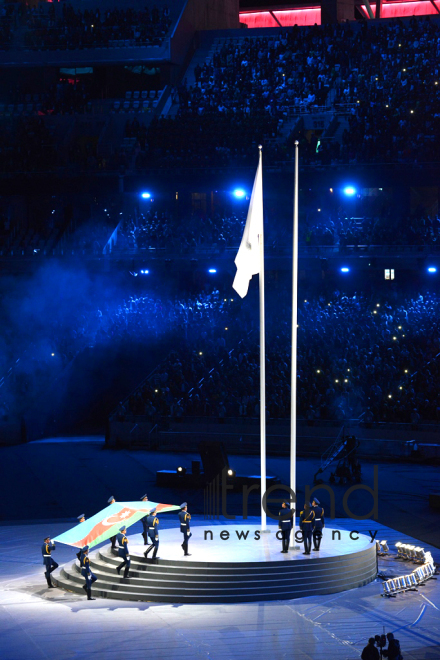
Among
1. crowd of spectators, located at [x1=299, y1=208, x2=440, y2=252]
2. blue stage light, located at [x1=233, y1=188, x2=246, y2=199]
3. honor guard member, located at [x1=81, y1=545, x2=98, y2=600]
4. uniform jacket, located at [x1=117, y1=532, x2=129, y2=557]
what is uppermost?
blue stage light, located at [x1=233, y1=188, x2=246, y2=199]

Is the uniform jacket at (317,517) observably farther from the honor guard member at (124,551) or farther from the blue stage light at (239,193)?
the blue stage light at (239,193)

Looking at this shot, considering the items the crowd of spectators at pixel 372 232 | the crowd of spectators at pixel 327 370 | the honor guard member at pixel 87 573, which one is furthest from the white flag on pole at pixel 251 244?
the crowd of spectators at pixel 372 232

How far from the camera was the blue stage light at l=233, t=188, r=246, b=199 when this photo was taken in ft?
146

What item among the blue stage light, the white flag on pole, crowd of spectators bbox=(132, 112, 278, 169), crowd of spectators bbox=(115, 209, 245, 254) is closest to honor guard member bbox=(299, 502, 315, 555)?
the white flag on pole

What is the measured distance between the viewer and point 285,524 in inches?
735

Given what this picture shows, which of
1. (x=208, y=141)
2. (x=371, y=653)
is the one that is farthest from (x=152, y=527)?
(x=208, y=141)

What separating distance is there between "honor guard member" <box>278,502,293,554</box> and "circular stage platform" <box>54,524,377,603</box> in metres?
0.25

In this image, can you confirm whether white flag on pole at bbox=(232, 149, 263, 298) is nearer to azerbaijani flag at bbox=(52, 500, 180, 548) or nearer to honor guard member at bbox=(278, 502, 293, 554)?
honor guard member at bbox=(278, 502, 293, 554)

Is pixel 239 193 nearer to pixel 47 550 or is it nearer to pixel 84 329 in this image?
pixel 84 329

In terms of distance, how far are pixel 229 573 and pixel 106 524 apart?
2.76 metres

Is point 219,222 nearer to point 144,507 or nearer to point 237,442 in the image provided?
point 237,442

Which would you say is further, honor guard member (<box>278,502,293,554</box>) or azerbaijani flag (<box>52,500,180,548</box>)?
honor guard member (<box>278,502,293,554</box>)

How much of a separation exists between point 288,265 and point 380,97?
9611mm

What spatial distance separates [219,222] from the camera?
141 feet
